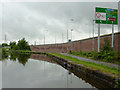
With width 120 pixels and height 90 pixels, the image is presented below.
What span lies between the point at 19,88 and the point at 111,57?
9.12 metres

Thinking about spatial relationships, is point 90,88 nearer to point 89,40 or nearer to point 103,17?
point 103,17

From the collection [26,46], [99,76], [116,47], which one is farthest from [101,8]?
[26,46]

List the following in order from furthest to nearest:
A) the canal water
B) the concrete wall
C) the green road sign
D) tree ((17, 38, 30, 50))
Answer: tree ((17, 38, 30, 50)) < the concrete wall < the green road sign < the canal water

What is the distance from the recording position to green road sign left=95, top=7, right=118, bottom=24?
1497 centimetres

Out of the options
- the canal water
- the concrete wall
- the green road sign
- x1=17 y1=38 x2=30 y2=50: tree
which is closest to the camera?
the canal water

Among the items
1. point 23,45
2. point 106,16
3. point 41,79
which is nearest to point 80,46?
point 106,16

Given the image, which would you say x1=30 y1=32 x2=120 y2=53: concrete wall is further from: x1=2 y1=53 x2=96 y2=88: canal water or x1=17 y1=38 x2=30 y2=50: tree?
x1=2 y1=53 x2=96 y2=88: canal water

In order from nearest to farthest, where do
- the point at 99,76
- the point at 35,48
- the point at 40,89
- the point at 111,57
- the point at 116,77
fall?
the point at 116,77 < the point at 40,89 < the point at 99,76 < the point at 111,57 < the point at 35,48

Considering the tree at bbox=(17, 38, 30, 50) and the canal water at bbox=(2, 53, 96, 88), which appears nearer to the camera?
the canal water at bbox=(2, 53, 96, 88)

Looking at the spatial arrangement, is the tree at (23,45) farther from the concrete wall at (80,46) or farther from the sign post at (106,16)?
the sign post at (106,16)

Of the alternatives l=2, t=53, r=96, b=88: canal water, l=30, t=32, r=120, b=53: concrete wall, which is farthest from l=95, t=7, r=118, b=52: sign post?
l=2, t=53, r=96, b=88: canal water

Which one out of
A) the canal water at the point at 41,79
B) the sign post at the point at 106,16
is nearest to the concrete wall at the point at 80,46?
the sign post at the point at 106,16

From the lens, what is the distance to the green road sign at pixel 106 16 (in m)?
15.0

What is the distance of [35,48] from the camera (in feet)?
207
